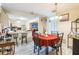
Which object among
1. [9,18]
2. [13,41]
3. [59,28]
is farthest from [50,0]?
[13,41]

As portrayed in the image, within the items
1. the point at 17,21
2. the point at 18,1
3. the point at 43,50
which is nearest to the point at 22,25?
the point at 17,21

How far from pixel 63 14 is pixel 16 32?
86 centimetres

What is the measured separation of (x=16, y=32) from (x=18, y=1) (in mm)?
529

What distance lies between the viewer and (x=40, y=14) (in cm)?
194

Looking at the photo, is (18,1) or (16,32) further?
(16,32)

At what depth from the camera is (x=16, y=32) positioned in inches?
77.2

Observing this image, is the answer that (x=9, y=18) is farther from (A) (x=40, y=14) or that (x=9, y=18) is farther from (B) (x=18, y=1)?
(A) (x=40, y=14)

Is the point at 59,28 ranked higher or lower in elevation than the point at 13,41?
higher

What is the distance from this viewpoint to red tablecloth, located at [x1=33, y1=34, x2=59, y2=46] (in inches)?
73.7

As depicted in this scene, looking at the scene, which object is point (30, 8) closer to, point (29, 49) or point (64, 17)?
point (64, 17)

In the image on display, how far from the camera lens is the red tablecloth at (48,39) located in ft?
6.14

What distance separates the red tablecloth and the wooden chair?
0.42 metres
